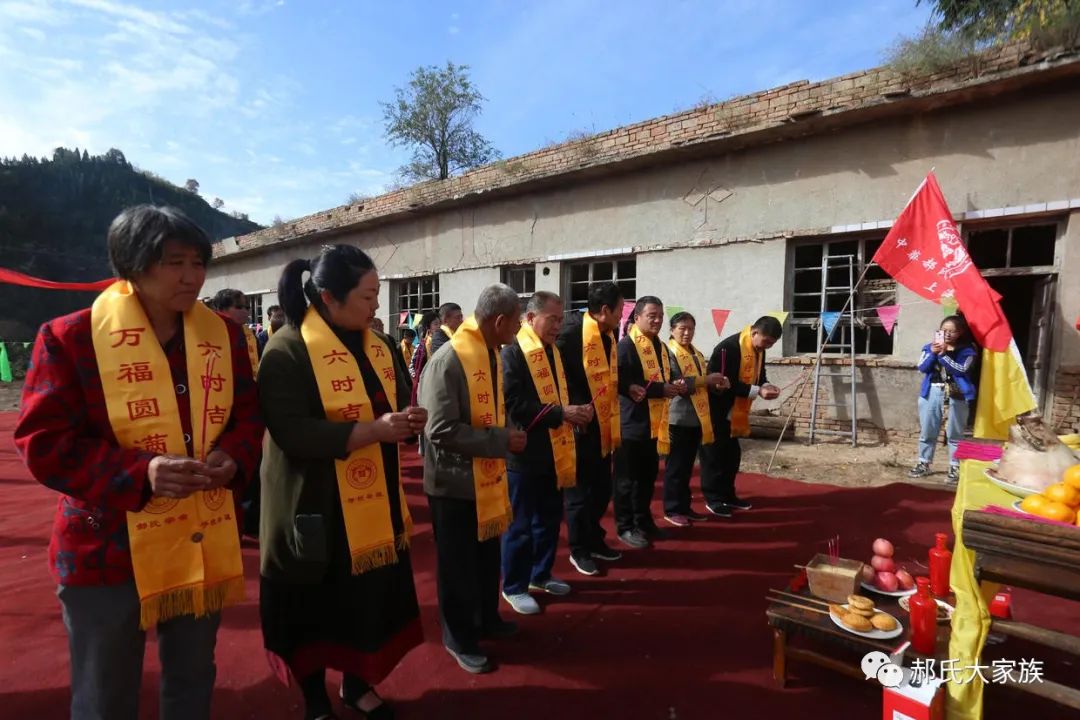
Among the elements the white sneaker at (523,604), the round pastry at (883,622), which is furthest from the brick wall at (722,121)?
the white sneaker at (523,604)

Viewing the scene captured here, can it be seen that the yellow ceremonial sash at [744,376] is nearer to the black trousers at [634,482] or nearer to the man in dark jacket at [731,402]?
the man in dark jacket at [731,402]

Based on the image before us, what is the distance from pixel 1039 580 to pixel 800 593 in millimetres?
1059

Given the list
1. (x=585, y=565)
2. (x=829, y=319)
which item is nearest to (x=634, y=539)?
(x=585, y=565)

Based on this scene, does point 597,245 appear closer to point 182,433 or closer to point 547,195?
point 547,195

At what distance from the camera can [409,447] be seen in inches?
295

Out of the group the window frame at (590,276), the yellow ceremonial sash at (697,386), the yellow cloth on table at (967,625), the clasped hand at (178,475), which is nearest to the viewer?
the clasped hand at (178,475)

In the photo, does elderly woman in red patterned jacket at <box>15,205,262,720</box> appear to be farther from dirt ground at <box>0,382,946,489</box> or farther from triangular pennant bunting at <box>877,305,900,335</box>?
triangular pennant bunting at <box>877,305,900,335</box>

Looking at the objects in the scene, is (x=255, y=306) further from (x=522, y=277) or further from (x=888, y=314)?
(x=888, y=314)

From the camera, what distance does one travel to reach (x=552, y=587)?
3143 mm

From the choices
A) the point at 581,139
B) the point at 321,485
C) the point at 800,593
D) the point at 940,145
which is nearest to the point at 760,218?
the point at 940,145

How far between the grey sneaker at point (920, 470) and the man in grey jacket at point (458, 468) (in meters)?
4.90

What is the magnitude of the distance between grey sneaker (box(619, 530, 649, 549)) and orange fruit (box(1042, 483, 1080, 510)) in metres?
2.48

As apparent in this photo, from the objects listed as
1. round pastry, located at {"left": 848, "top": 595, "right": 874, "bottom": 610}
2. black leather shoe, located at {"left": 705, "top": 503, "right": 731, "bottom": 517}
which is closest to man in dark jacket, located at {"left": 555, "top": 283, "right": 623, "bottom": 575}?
black leather shoe, located at {"left": 705, "top": 503, "right": 731, "bottom": 517}

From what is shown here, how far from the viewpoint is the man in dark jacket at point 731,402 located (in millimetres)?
4438
